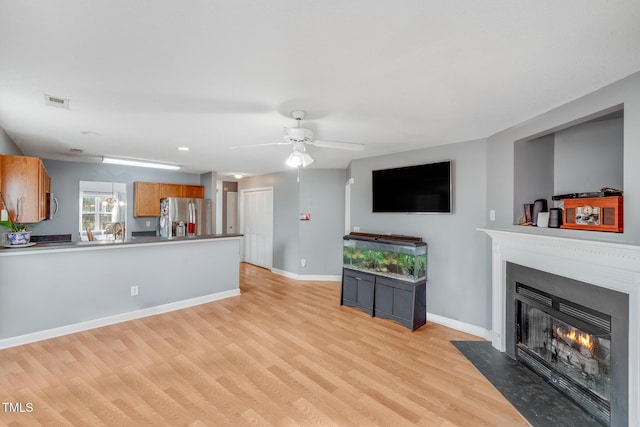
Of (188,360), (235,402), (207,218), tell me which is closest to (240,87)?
(235,402)

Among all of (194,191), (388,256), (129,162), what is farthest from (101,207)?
(388,256)

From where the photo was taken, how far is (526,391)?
2279 mm

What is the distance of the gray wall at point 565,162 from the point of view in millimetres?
1768

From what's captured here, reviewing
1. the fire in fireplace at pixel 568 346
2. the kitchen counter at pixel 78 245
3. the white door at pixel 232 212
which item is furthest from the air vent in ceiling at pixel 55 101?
the white door at pixel 232 212

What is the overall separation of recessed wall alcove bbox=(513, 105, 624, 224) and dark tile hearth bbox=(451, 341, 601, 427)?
1.42m

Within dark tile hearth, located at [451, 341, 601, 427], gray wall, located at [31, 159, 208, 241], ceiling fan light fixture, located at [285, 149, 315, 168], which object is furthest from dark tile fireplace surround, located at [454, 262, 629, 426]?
gray wall, located at [31, 159, 208, 241]

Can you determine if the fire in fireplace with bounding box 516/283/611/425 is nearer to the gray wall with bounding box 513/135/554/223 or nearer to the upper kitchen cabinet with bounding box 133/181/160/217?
the gray wall with bounding box 513/135/554/223

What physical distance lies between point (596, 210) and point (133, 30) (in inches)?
124

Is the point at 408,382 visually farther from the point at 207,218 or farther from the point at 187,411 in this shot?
the point at 207,218

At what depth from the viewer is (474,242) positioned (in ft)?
11.1

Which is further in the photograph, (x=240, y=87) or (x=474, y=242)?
(x=474, y=242)

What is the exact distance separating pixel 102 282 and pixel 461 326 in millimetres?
4535

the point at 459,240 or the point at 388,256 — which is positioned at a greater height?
the point at 459,240

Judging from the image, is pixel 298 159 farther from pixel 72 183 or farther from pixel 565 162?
pixel 72 183
